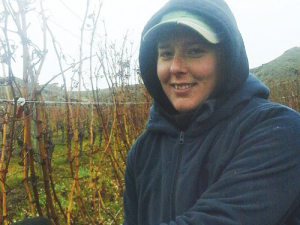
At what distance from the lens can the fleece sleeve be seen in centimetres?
85

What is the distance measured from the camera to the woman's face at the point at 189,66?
3.66ft

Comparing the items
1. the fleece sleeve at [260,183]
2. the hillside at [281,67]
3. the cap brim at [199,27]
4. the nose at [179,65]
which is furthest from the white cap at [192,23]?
the hillside at [281,67]

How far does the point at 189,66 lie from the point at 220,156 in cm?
31

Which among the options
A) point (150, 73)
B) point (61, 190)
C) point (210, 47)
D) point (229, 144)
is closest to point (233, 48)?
point (210, 47)

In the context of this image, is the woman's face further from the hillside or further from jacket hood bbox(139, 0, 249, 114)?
the hillside

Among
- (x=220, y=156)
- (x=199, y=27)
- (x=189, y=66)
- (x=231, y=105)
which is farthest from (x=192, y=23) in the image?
(x=220, y=156)

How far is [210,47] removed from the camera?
1119mm

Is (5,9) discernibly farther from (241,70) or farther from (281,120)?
(281,120)

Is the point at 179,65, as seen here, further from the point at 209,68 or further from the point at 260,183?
the point at 260,183

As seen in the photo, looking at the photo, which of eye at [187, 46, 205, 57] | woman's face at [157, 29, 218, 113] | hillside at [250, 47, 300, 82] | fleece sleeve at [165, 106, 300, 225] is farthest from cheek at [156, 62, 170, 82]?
hillside at [250, 47, 300, 82]

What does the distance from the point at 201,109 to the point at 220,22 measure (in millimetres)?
275

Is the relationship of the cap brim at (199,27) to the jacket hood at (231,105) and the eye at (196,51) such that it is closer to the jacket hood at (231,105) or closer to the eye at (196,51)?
the eye at (196,51)

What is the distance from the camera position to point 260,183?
2.83 feet

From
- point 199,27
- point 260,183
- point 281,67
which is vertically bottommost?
point 260,183
